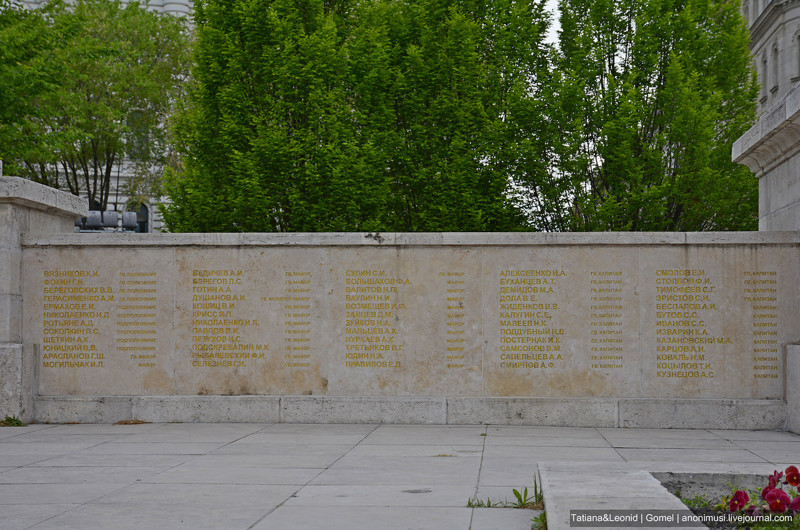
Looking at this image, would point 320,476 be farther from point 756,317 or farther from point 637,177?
point 637,177

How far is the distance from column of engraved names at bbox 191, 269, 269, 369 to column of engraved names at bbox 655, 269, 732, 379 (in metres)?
5.97

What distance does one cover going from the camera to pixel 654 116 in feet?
80.8

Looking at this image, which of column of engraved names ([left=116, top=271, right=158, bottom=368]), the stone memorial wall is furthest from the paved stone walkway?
column of engraved names ([left=116, top=271, right=158, bottom=368])

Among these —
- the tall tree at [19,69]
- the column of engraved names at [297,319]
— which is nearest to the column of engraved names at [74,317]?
the column of engraved names at [297,319]

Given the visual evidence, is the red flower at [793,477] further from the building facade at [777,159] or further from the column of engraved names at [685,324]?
the column of engraved names at [685,324]

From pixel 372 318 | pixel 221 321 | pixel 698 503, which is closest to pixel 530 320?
pixel 372 318

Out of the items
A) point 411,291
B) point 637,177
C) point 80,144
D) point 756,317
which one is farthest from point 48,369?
point 80,144

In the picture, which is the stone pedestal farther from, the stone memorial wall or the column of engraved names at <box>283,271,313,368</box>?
the column of engraved names at <box>283,271,313,368</box>

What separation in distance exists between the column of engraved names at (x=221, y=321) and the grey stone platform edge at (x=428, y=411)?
617 mm

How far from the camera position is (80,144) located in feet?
115

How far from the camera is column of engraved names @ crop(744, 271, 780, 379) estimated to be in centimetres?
1242

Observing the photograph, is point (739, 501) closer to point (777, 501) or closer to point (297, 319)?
point (777, 501)

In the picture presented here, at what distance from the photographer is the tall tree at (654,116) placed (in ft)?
75.5

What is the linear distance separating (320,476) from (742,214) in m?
19.8
